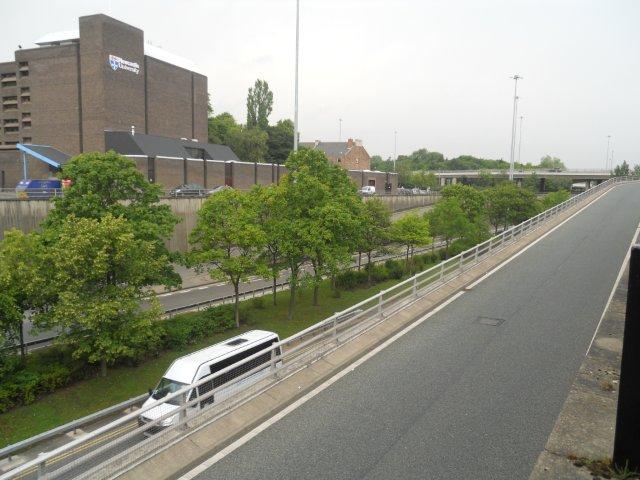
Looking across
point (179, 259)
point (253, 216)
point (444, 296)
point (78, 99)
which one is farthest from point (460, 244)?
point (78, 99)

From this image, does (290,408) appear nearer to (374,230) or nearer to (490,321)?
(490,321)

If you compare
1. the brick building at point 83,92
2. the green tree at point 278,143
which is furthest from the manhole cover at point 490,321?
the green tree at point 278,143

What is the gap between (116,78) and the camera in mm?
60125

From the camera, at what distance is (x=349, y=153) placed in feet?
335

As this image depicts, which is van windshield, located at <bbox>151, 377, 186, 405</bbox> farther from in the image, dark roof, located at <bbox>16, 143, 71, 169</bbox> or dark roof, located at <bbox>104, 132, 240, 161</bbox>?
dark roof, located at <bbox>104, 132, 240, 161</bbox>

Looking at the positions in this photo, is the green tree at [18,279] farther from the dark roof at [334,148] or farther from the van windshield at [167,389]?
the dark roof at [334,148]

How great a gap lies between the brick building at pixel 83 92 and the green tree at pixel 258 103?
105 feet

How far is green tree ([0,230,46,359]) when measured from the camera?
1734cm

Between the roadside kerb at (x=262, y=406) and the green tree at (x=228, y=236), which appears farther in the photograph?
the green tree at (x=228, y=236)

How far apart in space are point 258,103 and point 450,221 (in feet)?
228

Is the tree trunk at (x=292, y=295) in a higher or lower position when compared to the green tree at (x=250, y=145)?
lower

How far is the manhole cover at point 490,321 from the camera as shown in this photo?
12172mm

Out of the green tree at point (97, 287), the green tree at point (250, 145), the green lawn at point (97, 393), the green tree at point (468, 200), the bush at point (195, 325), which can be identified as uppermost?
the green tree at point (250, 145)

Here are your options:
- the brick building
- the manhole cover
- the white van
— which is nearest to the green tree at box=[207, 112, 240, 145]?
the brick building
